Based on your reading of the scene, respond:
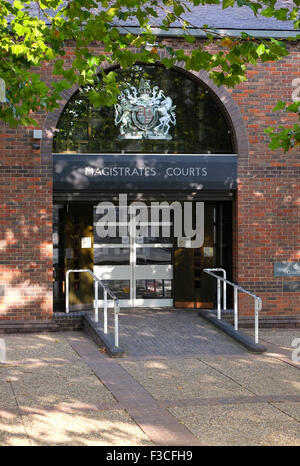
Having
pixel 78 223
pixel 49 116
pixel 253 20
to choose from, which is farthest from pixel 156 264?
pixel 253 20

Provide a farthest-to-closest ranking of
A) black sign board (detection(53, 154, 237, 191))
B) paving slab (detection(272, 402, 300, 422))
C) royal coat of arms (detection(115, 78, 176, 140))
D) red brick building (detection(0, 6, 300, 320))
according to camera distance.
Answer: royal coat of arms (detection(115, 78, 176, 140))
black sign board (detection(53, 154, 237, 191))
red brick building (detection(0, 6, 300, 320))
paving slab (detection(272, 402, 300, 422))

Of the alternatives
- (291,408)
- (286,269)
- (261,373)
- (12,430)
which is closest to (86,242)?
(286,269)

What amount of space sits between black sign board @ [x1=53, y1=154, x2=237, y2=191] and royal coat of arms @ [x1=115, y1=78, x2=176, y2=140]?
0.51m

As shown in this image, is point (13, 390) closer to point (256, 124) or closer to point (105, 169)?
point (105, 169)

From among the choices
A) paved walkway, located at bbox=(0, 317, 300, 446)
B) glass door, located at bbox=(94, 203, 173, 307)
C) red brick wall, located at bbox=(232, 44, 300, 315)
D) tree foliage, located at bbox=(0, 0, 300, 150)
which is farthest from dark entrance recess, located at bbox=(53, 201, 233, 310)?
tree foliage, located at bbox=(0, 0, 300, 150)

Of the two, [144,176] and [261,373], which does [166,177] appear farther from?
[261,373]

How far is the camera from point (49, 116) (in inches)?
483

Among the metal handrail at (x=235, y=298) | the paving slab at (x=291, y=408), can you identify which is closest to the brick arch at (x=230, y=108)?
the metal handrail at (x=235, y=298)

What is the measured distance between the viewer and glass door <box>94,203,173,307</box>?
45.0 ft

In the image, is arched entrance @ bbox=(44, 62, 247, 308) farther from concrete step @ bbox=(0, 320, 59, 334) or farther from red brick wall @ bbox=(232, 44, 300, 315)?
concrete step @ bbox=(0, 320, 59, 334)

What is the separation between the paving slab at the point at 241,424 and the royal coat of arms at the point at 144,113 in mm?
6681

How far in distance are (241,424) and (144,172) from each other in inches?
261

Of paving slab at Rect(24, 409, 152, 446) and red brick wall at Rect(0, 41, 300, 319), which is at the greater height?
red brick wall at Rect(0, 41, 300, 319)

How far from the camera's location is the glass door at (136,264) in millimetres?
13719
